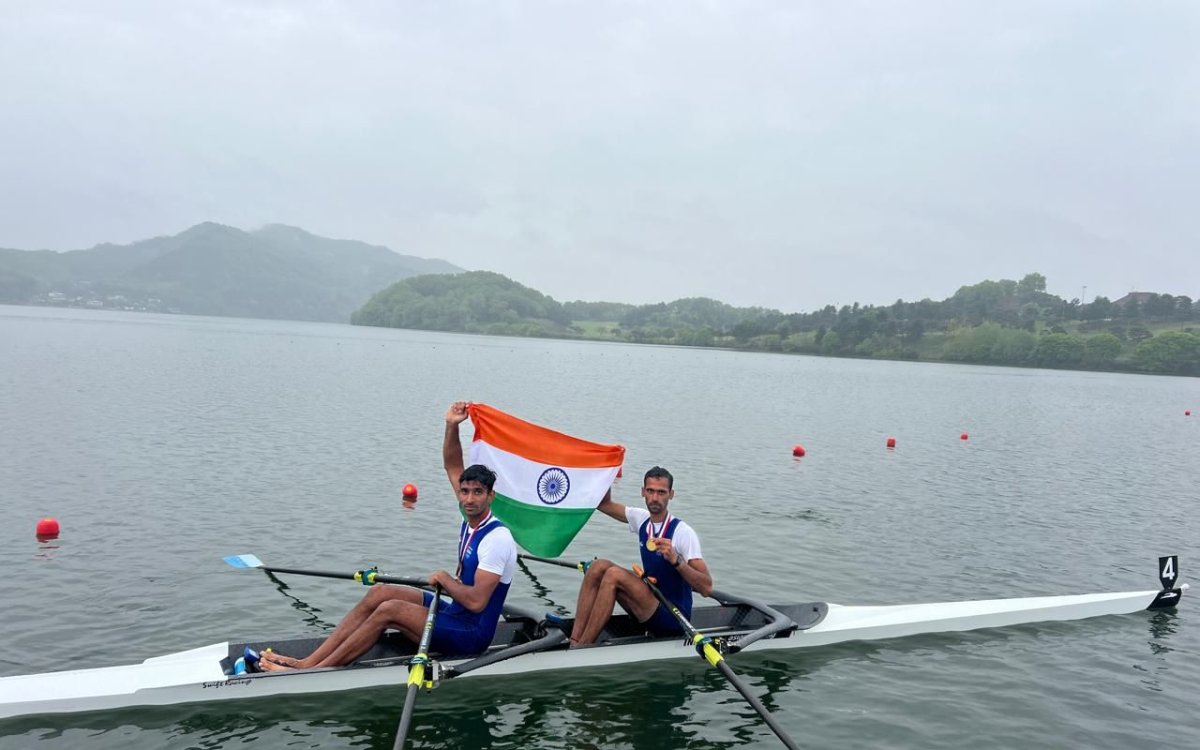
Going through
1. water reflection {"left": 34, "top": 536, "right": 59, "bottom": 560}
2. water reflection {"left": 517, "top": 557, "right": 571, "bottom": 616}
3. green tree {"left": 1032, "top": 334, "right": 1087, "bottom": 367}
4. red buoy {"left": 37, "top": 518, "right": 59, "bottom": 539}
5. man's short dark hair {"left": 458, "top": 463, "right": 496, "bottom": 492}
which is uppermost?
green tree {"left": 1032, "top": 334, "right": 1087, "bottom": 367}

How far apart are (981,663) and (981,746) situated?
2.46 m

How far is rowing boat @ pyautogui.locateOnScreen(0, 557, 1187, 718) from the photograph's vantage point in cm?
820

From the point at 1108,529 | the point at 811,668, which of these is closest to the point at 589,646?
the point at 811,668

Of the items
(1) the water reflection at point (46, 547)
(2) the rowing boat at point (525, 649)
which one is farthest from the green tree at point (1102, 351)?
(1) the water reflection at point (46, 547)

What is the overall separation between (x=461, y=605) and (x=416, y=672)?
1.26 metres

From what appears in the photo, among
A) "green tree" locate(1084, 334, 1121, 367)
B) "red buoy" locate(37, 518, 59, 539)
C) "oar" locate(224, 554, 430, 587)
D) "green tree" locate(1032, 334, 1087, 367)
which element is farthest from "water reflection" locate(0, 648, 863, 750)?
"green tree" locate(1032, 334, 1087, 367)

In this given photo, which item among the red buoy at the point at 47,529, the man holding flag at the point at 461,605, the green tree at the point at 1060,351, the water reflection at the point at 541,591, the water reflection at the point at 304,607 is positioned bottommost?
the water reflection at the point at 304,607

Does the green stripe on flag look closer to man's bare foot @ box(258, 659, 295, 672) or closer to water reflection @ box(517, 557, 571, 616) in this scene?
water reflection @ box(517, 557, 571, 616)

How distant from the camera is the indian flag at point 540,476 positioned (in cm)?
1039

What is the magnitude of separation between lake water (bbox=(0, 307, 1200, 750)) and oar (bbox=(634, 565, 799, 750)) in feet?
3.16

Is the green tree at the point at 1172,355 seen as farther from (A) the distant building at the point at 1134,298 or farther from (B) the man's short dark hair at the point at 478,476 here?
(B) the man's short dark hair at the point at 478,476

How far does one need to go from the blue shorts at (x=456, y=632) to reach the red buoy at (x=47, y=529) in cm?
962

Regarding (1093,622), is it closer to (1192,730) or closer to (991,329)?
(1192,730)

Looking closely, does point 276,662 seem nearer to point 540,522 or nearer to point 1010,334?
point 540,522
